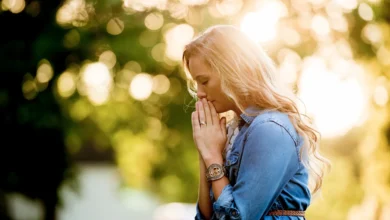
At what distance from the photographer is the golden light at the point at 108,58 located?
1352 cm

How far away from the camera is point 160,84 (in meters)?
15.4

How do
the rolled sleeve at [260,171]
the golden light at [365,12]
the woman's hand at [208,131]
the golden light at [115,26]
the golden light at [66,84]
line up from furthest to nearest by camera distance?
1. the golden light at [66,84]
2. the golden light at [115,26]
3. the golden light at [365,12]
4. the woman's hand at [208,131]
5. the rolled sleeve at [260,171]

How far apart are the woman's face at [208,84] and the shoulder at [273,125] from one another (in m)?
0.20

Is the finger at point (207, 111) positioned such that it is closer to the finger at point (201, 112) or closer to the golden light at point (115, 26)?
the finger at point (201, 112)

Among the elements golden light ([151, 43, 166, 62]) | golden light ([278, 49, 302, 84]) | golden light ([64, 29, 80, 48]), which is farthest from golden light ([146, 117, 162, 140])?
golden light ([64, 29, 80, 48])

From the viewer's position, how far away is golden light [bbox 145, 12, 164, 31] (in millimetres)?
12533

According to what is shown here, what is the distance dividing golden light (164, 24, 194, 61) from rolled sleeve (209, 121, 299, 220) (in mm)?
9533

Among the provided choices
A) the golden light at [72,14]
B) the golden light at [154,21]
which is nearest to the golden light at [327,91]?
the golden light at [154,21]

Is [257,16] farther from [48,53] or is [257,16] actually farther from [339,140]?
[339,140]

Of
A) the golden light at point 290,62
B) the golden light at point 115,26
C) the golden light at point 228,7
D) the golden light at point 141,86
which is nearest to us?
the golden light at point 228,7

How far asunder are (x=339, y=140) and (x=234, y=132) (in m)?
28.9

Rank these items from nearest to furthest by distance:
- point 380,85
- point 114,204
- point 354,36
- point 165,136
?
point 380,85 → point 354,36 → point 165,136 → point 114,204

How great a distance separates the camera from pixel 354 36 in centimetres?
1211

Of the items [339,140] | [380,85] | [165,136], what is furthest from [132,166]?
[380,85]
